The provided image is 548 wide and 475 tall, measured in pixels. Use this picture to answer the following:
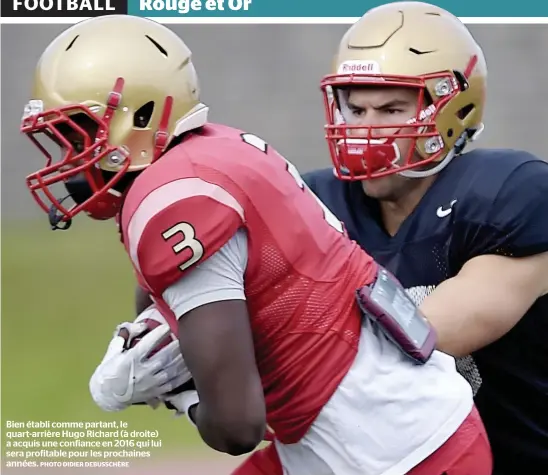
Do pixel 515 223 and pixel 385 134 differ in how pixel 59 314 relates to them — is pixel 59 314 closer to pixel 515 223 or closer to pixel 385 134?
pixel 385 134

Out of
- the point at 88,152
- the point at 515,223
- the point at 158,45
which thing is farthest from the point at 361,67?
the point at 88,152

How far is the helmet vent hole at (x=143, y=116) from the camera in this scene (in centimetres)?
159

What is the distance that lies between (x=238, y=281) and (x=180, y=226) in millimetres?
99

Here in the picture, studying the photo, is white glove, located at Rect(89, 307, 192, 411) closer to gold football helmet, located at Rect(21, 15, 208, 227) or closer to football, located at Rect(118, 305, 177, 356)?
football, located at Rect(118, 305, 177, 356)

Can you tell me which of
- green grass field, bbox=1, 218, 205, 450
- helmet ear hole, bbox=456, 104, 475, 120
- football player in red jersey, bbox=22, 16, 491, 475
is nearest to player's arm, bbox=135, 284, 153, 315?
football player in red jersey, bbox=22, 16, 491, 475

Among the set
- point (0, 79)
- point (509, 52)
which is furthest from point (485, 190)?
point (0, 79)

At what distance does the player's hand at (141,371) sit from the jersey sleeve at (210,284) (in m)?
0.14

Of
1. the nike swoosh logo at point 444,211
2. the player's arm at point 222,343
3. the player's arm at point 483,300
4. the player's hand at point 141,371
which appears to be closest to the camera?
the player's arm at point 222,343

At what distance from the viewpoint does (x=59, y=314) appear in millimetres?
3582

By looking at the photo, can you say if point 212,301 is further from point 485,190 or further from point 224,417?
point 485,190

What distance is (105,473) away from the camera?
3404mm

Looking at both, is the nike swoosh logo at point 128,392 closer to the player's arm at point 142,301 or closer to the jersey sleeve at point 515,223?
the player's arm at point 142,301

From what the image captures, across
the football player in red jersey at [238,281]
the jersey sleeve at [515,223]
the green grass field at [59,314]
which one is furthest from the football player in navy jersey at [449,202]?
the green grass field at [59,314]

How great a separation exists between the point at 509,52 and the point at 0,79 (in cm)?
157
